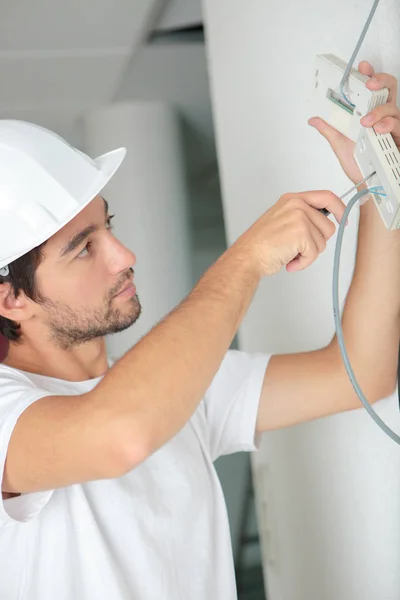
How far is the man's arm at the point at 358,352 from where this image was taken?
1.13 meters

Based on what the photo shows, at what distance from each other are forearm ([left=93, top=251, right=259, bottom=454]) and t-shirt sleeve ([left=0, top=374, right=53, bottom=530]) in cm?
14

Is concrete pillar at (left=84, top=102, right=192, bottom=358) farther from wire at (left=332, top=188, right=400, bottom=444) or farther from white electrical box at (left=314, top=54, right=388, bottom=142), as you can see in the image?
wire at (left=332, top=188, right=400, bottom=444)

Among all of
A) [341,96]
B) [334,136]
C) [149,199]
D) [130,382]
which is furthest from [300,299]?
[149,199]

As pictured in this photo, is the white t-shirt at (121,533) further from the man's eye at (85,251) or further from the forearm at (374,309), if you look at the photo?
the forearm at (374,309)

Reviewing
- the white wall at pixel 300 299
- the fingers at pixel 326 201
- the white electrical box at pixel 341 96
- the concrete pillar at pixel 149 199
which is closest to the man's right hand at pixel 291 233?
the fingers at pixel 326 201

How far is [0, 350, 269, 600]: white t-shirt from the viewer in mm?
1126

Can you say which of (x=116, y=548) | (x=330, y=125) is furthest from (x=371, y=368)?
(x=116, y=548)

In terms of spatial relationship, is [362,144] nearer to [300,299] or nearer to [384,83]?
[384,83]

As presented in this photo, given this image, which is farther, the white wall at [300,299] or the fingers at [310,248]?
the white wall at [300,299]

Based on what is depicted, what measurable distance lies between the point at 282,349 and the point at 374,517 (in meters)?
0.44

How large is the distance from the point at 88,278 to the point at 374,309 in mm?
457

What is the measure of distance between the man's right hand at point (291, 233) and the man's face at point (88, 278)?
266 millimetres

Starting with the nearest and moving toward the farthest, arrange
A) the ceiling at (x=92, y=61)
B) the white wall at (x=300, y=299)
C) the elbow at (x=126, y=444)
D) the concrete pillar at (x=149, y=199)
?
the elbow at (x=126, y=444) → the white wall at (x=300, y=299) → the ceiling at (x=92, y=61) → the concrete pillar at (x=149, y=199)

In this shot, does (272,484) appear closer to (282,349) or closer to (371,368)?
(282,349)
